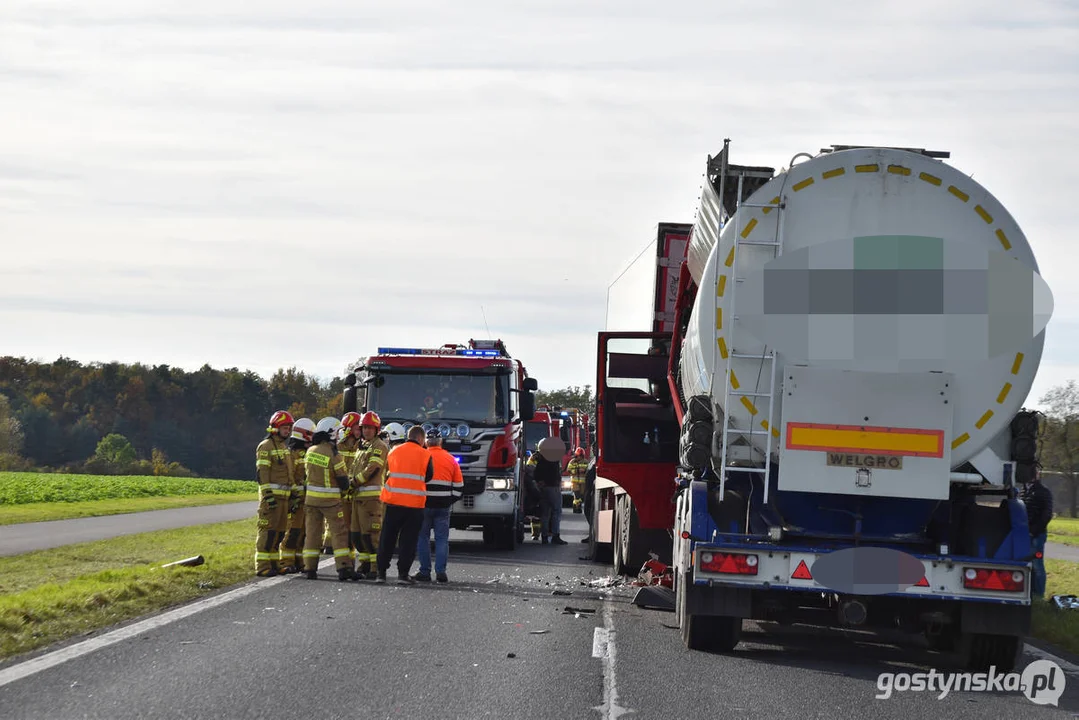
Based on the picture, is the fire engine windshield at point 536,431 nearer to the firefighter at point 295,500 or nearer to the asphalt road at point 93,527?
the asphalt road at point 93,527

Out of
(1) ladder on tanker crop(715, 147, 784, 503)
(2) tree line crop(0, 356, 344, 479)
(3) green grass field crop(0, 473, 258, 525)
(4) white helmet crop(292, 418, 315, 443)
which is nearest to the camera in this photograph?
(1) ladder on tanker crop(715, 147, 784, 503)

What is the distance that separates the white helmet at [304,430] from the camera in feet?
51.4

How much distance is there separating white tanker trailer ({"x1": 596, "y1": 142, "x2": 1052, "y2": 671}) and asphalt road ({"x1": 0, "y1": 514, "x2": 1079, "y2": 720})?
668mm

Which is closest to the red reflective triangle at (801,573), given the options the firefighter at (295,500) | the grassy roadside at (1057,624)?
the grassy roadside at (1057,624)

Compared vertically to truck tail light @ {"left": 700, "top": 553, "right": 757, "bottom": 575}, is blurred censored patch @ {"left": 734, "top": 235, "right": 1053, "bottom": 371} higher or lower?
higher

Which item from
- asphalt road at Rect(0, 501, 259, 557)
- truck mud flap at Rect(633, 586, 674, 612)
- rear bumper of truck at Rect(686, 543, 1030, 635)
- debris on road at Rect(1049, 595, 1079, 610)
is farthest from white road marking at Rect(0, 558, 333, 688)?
debris on road at Rect(1049, 595, 1079, 610)

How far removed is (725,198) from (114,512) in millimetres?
27479

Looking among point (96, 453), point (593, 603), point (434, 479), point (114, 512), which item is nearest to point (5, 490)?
point (114, 512)

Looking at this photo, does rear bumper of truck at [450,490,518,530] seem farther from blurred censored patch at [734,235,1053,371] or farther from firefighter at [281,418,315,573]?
blurred censored patch at [734,235,1053,371]

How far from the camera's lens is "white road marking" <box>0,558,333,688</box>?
8.17 meters

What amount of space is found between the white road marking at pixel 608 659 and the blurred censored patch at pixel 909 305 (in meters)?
2.49

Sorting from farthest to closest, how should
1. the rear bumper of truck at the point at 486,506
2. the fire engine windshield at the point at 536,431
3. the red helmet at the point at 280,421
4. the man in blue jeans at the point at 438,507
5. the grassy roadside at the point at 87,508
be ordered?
the fire engine windshield at the point at 536,431
the grassy roadside at the point at 87,508
the rear bumper of truck at the point at 486,506
the man in blue jeans at the point at 438,507
the red helmet at the point at 280,421

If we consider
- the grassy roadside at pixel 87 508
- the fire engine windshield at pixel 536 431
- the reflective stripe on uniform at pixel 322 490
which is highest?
the fire engine windshield at pixel 536 431

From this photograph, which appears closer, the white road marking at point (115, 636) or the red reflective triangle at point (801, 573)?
the white road marking at point (115, 636)
